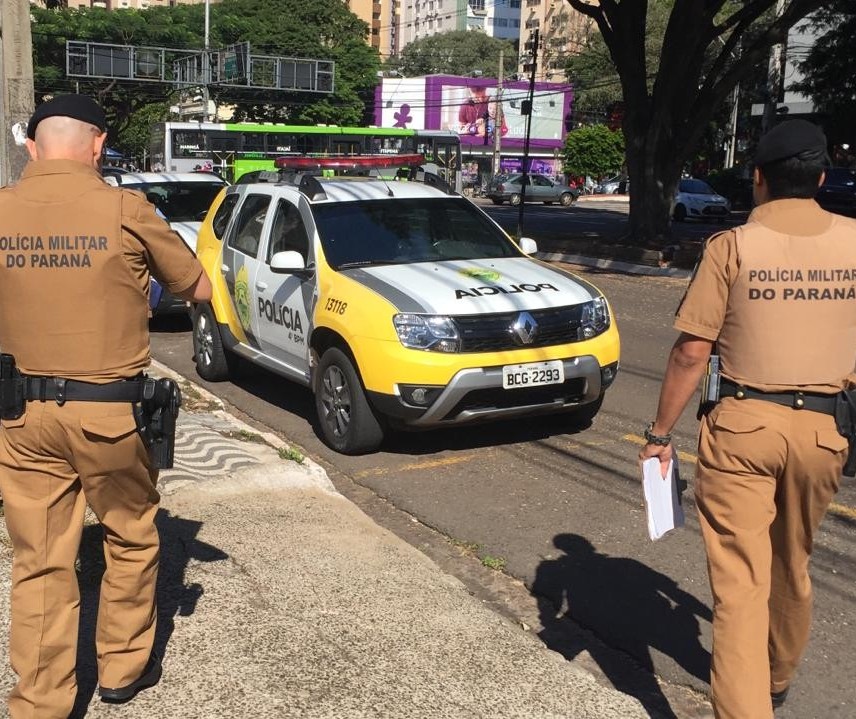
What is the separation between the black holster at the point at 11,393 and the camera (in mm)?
3100

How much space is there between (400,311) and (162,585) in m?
2.47

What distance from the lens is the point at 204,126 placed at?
3853 cm

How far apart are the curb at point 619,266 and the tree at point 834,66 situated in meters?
14.6

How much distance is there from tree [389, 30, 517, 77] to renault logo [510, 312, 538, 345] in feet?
323

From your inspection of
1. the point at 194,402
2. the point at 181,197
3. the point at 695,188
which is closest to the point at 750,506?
the point at 194,402

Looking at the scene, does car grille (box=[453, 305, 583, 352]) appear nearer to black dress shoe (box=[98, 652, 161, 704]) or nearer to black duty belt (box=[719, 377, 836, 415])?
black dress shoe (box=[98, 652, 161, 704])

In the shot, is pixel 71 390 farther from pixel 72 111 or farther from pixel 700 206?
pixel 700 206

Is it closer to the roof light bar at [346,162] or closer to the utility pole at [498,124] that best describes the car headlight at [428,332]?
the roof light bar at [346,162]

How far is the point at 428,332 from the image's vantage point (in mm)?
6281

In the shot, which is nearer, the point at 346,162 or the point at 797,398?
the point at 797,398

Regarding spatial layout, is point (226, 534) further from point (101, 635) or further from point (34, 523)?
point (34, 523)

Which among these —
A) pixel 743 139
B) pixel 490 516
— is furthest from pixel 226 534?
pixel 743 139

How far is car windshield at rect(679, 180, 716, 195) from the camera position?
115 ft

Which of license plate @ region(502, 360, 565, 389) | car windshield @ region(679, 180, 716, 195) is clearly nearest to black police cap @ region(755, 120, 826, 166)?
license plate @ region(502, 360, 565, 389)
